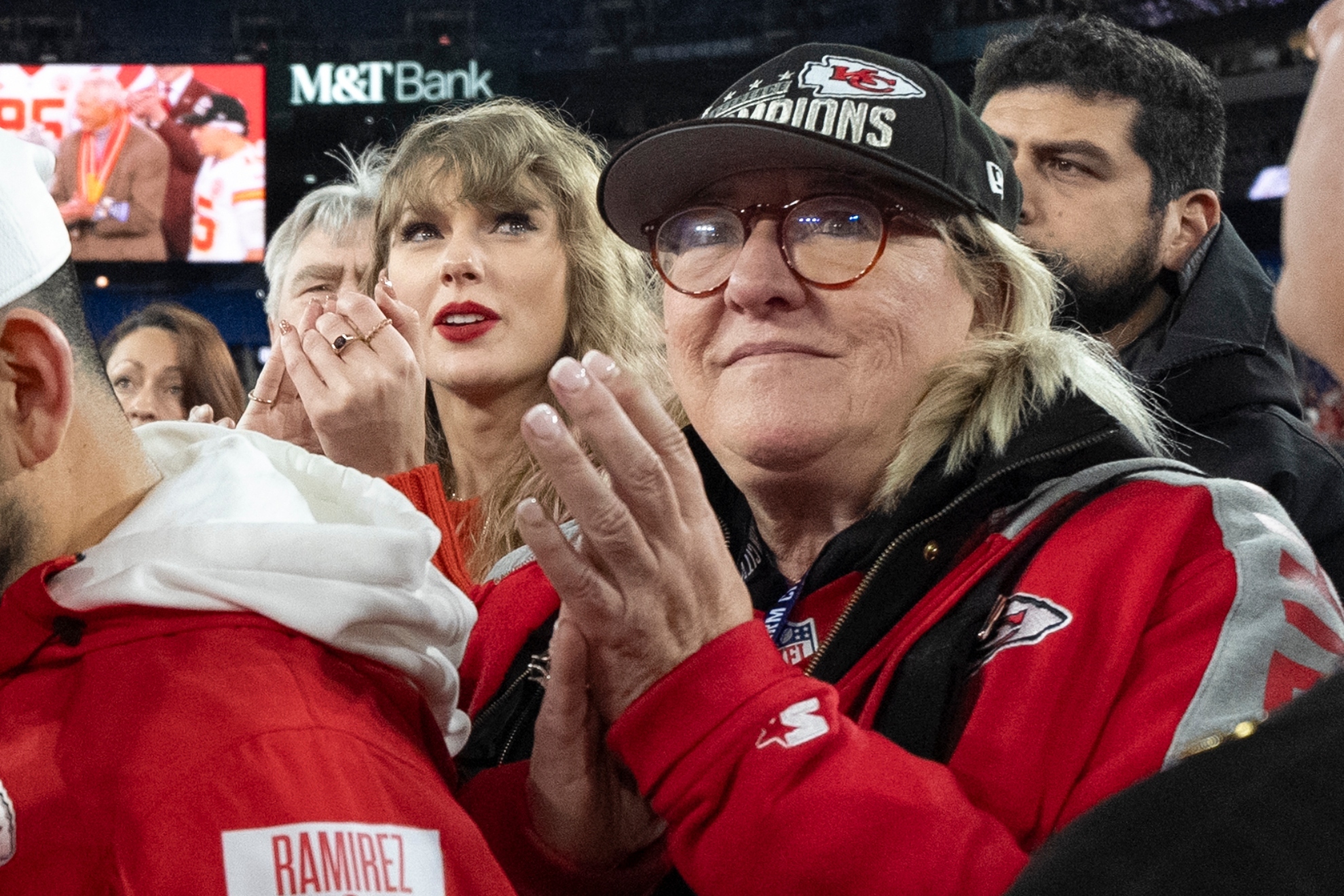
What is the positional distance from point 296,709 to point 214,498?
204 millimetres

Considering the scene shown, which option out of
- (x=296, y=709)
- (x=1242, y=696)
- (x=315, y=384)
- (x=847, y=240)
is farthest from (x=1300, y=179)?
(x=315, y=384)

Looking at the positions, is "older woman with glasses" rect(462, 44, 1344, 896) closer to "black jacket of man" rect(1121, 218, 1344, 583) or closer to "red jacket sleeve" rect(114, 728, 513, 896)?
"red jacket sleeve" rect(114, 728, 513, 896)

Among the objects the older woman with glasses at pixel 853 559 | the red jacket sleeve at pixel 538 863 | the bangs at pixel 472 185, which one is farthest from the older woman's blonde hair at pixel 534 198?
the red jacket sleeve at pixel 538 863

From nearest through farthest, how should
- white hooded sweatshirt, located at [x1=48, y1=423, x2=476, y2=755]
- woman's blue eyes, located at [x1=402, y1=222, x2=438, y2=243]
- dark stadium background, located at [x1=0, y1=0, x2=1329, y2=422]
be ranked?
white hooded sweatshirt, located at [x1=48, y1=423, x2=476, y2=755] < woman's blue eyes, located at [x1=402, y1=222, x2=438, y2=243] < dark stadium background, located at [x1=0, y1=0, x2=1329, y2=422]

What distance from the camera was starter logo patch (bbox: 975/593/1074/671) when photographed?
1071 millimetres

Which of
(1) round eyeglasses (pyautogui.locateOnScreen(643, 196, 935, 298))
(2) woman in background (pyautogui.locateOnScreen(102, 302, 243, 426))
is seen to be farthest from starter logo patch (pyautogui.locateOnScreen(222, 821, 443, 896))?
(2) woman in background (pyautogui.locateOnScreen(102, 302, 243, 426))

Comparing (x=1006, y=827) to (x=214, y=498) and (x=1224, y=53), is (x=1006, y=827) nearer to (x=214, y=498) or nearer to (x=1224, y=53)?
(x=214, y=498)

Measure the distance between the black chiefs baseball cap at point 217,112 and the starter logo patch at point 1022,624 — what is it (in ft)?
39.1

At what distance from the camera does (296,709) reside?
860 millimetres

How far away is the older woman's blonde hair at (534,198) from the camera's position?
7.20ft

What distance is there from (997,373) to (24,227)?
0.86 meters

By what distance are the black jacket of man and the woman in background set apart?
86.7 inches

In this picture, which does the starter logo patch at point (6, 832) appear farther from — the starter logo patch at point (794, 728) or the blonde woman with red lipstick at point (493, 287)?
the blonde woman with red lipstick at point (493, 287)

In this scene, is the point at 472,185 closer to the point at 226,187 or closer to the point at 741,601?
the point at 741,601
